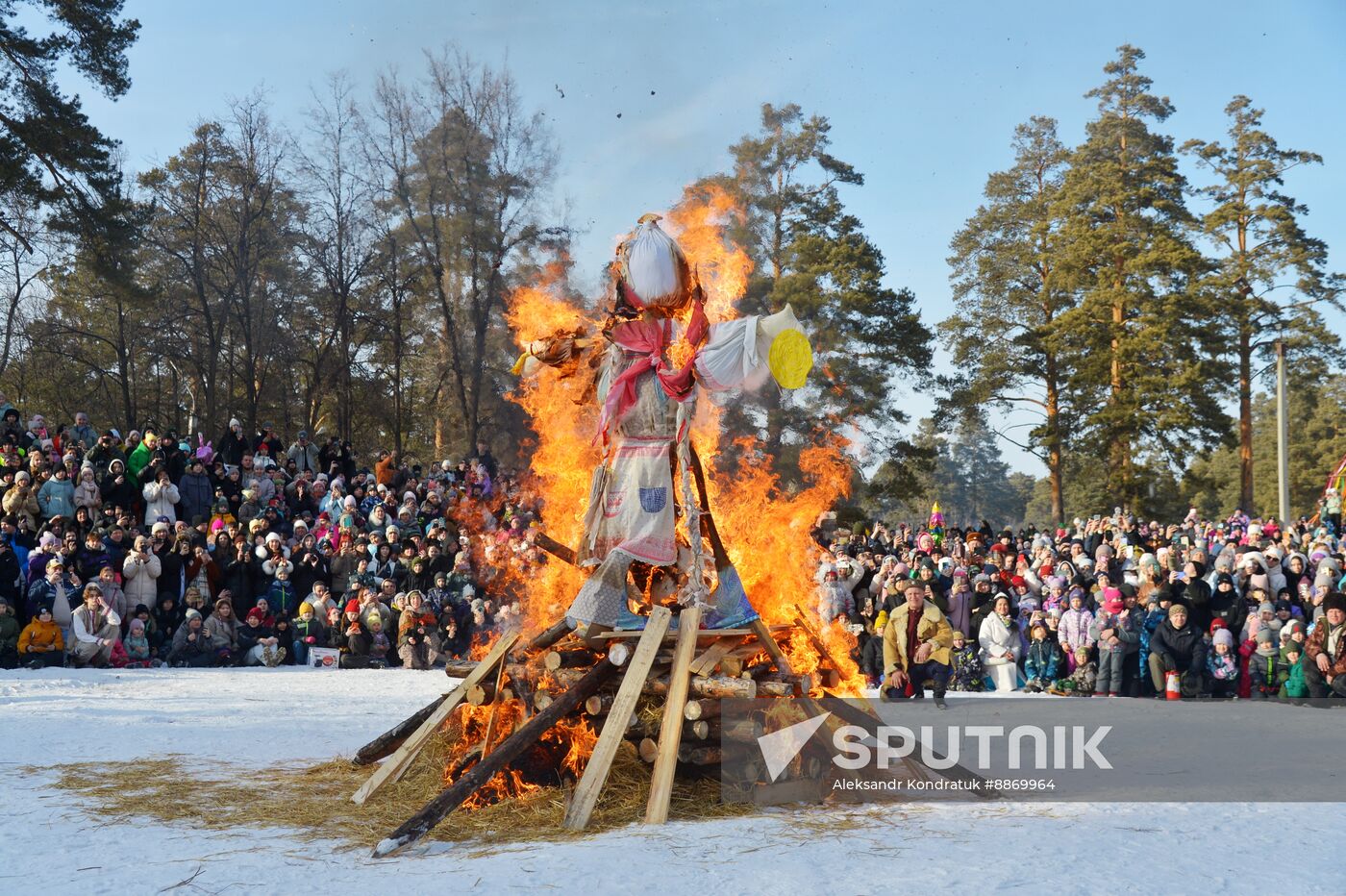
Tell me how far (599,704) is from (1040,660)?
27.2 feet

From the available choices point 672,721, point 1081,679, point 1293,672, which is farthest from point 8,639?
point 1293,672

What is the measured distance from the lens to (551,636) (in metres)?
7.21

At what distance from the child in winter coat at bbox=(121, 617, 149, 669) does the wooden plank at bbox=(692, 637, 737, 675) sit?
9.88 meters

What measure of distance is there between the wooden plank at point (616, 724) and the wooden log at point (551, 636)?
78 centimetres

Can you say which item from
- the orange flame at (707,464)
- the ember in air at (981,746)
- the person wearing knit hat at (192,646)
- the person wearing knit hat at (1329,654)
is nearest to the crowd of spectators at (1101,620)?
the person wearing knit hat at (1329,654)

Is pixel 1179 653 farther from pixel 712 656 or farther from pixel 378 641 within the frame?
pixel 378 641

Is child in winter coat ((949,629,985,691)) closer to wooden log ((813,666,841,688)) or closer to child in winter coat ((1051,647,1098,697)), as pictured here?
child in winter coat ((1051,647,1098,697))

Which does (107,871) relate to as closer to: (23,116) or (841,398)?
(23,116)

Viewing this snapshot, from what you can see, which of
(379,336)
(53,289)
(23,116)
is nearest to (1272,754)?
(23,116)

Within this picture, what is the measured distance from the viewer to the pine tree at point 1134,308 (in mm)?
32344

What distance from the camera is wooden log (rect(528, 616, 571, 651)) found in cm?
721

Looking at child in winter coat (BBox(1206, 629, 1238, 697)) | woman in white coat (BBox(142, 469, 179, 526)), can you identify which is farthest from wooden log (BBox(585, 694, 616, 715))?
woman in white coat (BBox(142, 469, 179, 526))

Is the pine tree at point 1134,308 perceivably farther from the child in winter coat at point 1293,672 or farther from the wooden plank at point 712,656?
the wooden plank at point 712,656

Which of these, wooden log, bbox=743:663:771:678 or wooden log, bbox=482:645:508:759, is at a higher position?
wooden log, bbox=743:663:771:678
